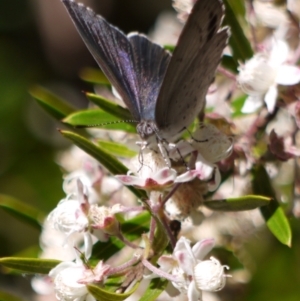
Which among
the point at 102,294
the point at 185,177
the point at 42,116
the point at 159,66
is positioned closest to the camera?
the point at 102,294

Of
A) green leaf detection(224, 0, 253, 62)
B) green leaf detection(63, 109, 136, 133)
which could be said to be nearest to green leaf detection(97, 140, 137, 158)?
green leaf detection(63, 109, 136, 133)

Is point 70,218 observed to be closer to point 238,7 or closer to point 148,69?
point 148,69

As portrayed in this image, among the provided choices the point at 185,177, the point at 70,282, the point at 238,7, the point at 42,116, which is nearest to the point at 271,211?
the point at 185,177

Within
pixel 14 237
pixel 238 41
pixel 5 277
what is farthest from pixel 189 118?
pixel 5 277

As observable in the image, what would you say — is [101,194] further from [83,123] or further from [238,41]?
[238,41]

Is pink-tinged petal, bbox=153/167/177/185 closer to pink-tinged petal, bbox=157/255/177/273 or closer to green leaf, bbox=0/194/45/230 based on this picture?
pink-tinged petal, bbox=157/255/177/273
